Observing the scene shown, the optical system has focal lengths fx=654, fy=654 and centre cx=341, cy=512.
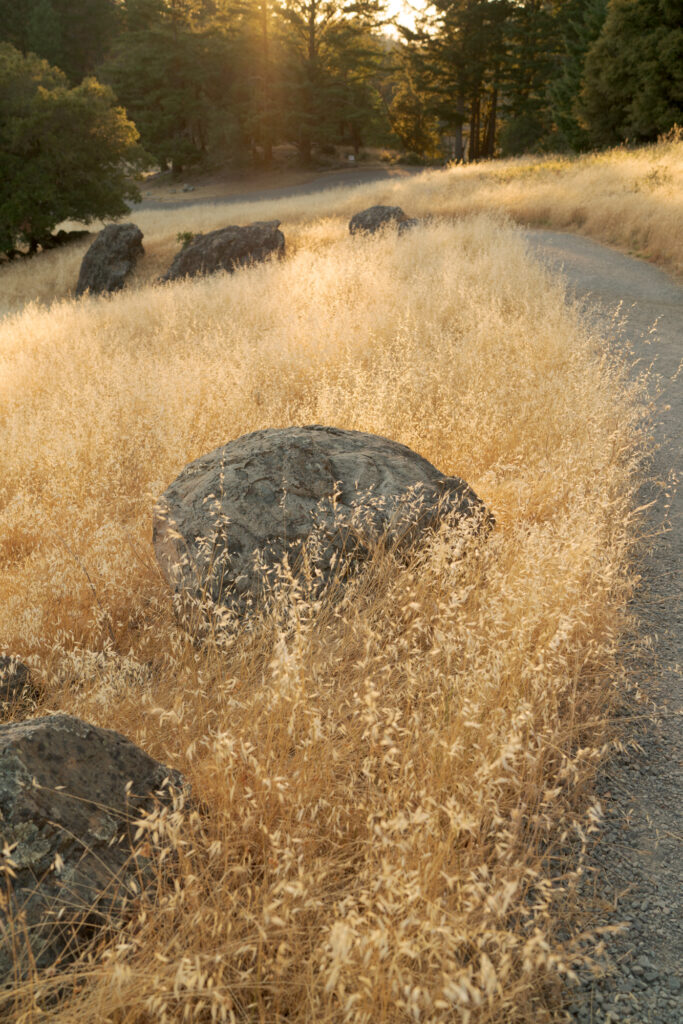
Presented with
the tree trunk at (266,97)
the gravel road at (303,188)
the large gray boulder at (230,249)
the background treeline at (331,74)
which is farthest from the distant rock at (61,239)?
the tree trunk at (266,97)

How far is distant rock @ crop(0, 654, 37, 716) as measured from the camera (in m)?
2.60

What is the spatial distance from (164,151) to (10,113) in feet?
72.0

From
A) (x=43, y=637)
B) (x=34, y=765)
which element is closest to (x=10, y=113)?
(x=43, y=637)

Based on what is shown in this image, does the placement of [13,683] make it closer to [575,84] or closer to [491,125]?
[575,84]

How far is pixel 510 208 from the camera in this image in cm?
1586

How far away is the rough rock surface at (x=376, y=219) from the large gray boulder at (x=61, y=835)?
14529mm

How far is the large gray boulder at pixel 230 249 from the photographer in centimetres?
Result: 1475

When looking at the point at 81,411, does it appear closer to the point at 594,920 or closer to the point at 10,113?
the point at 594,920

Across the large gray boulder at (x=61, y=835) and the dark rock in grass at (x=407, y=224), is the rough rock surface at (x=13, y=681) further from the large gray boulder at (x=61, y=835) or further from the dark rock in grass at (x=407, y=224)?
the dark rock in grass at (x=407, y=224)

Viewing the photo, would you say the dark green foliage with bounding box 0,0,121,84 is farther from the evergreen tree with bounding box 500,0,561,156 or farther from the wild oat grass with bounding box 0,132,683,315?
the wild oat grass with bounding box 0,132,683,315

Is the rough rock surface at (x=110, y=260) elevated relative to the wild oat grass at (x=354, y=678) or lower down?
lower down

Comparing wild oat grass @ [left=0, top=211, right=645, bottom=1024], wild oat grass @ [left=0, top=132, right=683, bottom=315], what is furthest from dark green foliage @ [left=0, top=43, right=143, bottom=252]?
wild oat grass @ [left=0, top=211, right=645, bottom=1024]

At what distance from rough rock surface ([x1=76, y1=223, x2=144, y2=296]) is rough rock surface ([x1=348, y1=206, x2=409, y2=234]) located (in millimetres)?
6281

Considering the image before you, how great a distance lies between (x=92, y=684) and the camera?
2814mm
